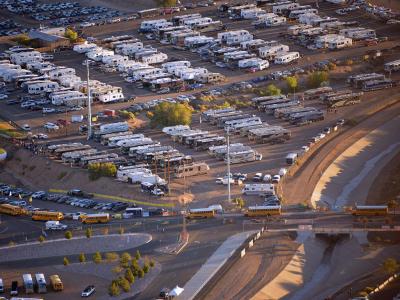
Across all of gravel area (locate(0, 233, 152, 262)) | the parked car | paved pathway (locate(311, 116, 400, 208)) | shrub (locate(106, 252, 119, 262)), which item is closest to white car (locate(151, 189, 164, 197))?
gravel area (locate(0, 233, 152, 262))

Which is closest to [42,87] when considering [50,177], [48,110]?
[48,110]

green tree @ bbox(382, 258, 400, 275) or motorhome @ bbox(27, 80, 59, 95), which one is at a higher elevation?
motorhome @ bbox(27, 80, 59, 95)

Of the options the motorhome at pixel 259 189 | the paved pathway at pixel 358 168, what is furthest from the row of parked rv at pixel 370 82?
the motorhome at pixel 259 189

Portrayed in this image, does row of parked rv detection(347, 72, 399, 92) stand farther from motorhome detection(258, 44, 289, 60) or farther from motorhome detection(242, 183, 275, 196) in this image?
motorhome detection(242, 183, 275, 196)

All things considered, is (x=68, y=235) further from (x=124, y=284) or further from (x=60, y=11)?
(x=60, y=11)

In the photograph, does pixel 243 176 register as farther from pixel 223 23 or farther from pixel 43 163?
pixel 223 23
